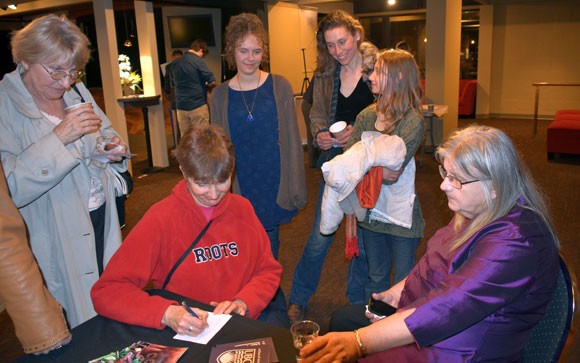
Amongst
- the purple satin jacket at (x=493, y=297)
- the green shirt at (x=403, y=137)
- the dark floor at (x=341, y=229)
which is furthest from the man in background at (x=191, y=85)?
the purple satin jacket at (x=493, y=297)

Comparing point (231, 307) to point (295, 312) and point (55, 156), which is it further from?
point (295, 312)

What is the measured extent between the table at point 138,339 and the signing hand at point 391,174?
109 cm

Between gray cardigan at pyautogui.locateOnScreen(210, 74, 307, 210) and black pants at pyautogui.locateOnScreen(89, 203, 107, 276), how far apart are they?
0.84 meters

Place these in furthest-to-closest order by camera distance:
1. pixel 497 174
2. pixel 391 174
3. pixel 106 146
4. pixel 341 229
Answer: pixel 341 229, pixel 391 174, pixel 106 146, pixel 497 174

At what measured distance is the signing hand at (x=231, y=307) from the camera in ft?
4.68

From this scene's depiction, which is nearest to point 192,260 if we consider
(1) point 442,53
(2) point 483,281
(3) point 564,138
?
(2) point 483,281

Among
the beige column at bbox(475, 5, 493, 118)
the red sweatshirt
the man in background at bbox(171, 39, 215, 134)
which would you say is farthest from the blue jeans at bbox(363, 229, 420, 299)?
the beige column at bbox(475, 5, 493, 118)

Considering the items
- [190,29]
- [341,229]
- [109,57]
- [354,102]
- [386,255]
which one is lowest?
[341,229]

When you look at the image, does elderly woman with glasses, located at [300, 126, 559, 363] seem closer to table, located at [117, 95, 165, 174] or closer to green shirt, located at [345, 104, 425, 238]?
green shirt, located at [345, 104, 425, 238]

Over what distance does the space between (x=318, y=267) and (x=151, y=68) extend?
15.9 feet

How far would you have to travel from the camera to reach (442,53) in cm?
731

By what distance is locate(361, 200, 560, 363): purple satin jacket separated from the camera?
1.20 meters

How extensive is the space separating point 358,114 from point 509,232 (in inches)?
53.2

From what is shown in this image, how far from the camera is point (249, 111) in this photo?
8.23 feet
